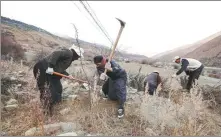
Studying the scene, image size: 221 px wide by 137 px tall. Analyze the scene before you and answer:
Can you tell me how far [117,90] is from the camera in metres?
5.36

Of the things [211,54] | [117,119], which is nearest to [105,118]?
[117,119]

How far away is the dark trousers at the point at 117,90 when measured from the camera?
5.24 m

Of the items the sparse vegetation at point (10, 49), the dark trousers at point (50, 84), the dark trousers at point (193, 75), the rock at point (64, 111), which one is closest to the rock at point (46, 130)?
the rock at point (64, 111)

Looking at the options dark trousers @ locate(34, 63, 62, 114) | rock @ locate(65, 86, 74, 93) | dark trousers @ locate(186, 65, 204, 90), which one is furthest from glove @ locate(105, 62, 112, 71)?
dark trousers @ locate(186, 65, 204, 90)

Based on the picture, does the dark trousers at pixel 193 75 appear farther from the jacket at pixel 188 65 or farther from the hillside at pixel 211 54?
the hillside at pixel 211 54

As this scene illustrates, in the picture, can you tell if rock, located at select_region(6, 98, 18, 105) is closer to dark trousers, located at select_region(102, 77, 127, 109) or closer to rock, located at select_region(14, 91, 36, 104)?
rock, located at select_region(14, 91, 36, 104)

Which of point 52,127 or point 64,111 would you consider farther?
point 64,111

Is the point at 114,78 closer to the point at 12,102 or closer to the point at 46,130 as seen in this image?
the point at 46,130

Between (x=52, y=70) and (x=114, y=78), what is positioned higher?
(x=52, y=70)

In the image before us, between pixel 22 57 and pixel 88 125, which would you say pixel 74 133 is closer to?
pixel 88 125

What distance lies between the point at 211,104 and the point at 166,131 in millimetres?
2921

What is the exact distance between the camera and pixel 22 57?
13.0 m

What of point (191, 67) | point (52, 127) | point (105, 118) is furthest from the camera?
point (191, 67)

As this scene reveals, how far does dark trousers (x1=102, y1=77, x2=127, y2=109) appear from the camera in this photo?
17.2 feet
